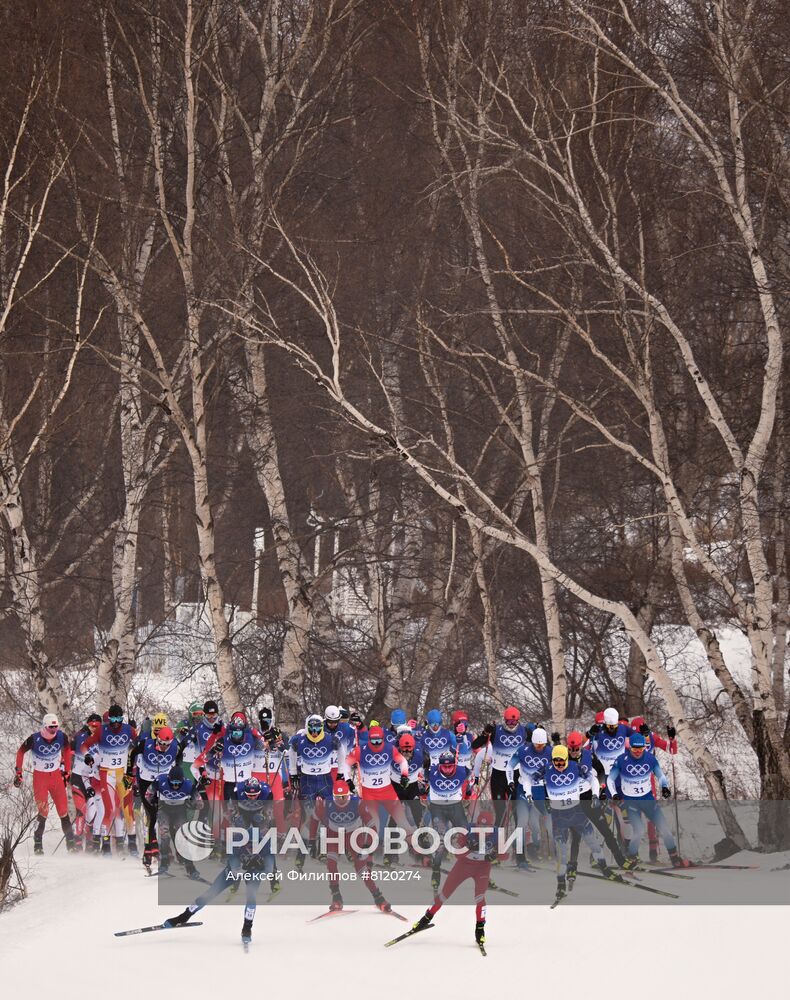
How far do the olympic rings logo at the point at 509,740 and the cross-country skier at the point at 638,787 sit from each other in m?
1.33

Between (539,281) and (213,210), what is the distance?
512cm

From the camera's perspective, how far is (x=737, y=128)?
12414mm

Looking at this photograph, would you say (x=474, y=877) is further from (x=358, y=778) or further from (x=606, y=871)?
(x=358, y=778)

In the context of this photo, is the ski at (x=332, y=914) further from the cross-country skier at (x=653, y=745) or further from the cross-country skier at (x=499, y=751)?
the cross-country skier at (x=653, y=745)

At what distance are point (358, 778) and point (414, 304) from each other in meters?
6.66

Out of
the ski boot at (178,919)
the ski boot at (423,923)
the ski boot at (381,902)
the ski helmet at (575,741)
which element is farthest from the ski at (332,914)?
the ski helmet at (575,741)

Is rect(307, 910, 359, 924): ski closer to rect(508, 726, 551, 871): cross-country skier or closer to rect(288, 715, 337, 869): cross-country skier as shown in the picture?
rect(288, 715, 337, 869): cross-country skier

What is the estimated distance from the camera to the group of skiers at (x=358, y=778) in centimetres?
1238

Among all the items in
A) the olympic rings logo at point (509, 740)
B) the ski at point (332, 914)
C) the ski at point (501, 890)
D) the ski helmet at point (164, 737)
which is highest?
the ski helmet at point (164, 737)

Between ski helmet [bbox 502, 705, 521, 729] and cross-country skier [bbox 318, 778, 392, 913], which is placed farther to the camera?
ski helmet [bbox 502, 705, 521, 729]

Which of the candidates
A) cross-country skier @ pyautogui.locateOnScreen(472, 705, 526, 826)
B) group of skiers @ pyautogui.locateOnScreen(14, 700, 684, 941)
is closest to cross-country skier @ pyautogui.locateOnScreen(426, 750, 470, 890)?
group of skiers @ pyautogui.locateOnScreen(14, 700, 684, 941)

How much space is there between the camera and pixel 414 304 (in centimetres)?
1650

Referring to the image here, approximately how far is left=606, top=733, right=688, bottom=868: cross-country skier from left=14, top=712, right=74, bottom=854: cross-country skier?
675 cm

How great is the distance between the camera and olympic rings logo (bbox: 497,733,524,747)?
14.5 meters
